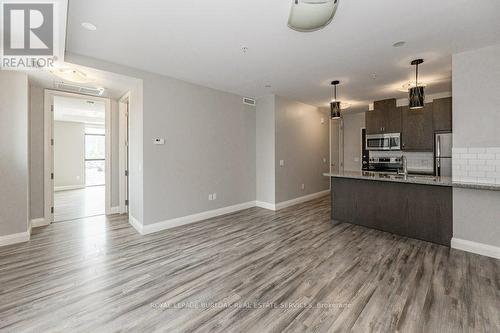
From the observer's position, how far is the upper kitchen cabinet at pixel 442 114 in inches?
179

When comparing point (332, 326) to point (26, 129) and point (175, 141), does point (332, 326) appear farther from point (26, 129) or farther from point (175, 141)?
point (26, 129)

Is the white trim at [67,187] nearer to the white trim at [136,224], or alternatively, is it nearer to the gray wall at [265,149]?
the white trim at [136,224]

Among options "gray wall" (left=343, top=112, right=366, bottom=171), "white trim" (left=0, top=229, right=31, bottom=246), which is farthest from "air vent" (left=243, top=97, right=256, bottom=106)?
"white trim" (left=0, top=229, right=31, bottom=246)

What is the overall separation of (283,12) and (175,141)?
2918mm

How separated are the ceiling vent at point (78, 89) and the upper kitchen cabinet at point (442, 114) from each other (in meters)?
7.10

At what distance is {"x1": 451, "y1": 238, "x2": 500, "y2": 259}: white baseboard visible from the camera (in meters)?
2.85

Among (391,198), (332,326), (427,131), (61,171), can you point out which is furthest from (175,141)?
(61,171)

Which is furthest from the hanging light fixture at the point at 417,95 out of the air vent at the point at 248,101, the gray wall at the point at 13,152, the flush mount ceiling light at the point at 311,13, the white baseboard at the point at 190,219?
the gray wall at the point at 13,152

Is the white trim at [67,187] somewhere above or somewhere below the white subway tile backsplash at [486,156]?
below

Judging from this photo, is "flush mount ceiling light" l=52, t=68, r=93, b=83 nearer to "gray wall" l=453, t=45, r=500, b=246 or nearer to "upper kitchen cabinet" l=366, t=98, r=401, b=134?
"gray wall" l=453, t=45, r=500, b=246

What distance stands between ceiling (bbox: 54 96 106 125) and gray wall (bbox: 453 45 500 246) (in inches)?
276

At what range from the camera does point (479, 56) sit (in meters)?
3.03

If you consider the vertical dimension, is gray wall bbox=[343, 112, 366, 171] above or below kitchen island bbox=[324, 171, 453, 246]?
above

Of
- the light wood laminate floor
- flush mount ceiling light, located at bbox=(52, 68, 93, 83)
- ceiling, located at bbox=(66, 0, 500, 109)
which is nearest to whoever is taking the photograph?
ceiling, located at bbox=(66, 0, 500, 109)
